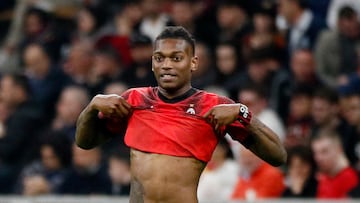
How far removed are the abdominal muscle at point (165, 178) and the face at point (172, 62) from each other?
17.3 inches

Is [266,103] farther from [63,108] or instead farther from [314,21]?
[63,108]

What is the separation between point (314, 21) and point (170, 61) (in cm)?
592

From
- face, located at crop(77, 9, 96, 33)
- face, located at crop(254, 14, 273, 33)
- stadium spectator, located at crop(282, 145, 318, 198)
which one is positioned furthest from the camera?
face, located at crop(77, 9, 96, 33)

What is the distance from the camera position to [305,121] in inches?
468

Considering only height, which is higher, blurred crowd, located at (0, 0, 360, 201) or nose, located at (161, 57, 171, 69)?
nose, located at (161, 57, 171, 69)

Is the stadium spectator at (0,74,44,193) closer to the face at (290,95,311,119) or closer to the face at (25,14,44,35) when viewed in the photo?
the face at (25,14,44,35)

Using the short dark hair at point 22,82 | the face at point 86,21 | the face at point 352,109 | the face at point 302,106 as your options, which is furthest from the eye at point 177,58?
the face at point 86,21

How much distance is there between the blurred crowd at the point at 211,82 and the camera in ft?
36.7

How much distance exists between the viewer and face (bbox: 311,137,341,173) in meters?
10.8

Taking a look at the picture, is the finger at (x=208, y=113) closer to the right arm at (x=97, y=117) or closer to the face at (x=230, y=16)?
the right arm at (x=97, y=117)

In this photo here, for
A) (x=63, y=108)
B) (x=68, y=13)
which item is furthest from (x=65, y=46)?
(x=63, y=108)

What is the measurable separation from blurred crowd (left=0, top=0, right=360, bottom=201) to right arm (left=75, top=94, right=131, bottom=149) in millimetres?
3681

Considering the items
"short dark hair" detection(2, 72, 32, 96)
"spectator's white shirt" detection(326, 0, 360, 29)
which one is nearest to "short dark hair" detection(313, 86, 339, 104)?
"spectator's white shirt" detection(326, 0, 360, 29)

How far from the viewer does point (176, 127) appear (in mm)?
7270
